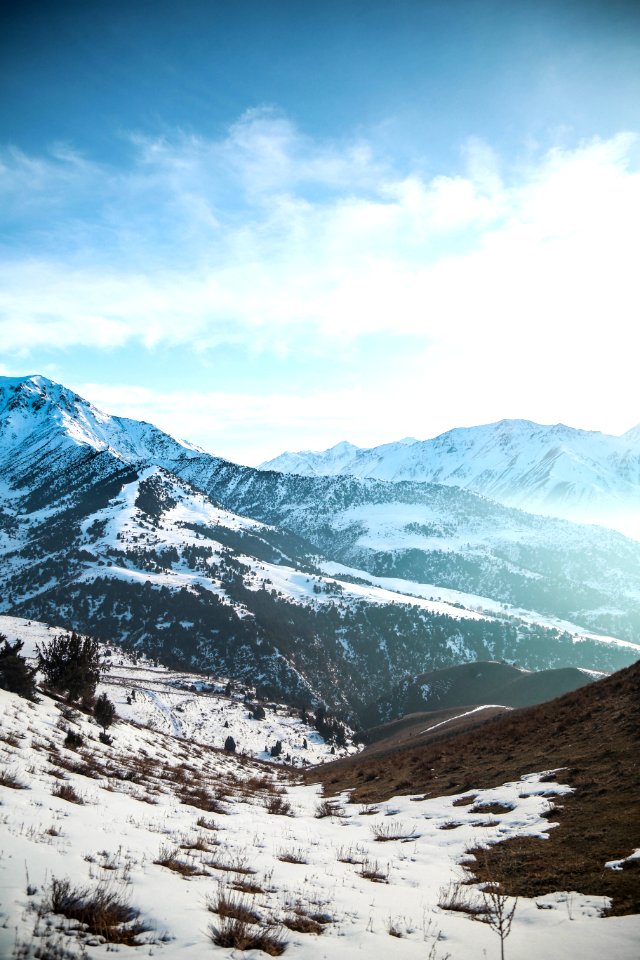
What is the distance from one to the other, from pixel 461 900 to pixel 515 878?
182 cm

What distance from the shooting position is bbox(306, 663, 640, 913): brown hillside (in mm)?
9195

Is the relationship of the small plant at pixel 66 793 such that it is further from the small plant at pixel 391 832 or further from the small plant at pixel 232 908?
the small plant at pixel 391 832

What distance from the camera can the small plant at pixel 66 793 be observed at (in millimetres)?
11914

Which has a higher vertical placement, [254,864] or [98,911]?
[98,911]

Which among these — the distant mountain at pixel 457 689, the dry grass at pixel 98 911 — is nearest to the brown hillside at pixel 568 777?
the dry grass at pixel 98 911

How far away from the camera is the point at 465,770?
22.8 m

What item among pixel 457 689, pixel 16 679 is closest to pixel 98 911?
pixel 16 679

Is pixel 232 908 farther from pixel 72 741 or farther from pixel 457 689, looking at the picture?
pixel 457 689

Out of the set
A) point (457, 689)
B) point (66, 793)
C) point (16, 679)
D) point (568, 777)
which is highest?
point (66, 793)

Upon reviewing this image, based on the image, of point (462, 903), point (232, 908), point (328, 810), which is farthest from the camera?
point (328, 810)

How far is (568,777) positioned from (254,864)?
11847 mm

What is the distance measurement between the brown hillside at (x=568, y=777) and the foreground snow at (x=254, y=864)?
84cm

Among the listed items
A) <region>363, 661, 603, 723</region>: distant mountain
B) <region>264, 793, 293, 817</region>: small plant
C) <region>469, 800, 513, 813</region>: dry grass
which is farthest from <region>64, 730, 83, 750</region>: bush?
<region>363, 661, 603, 723</region>: distant mountain

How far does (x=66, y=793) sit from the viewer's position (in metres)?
12.1
